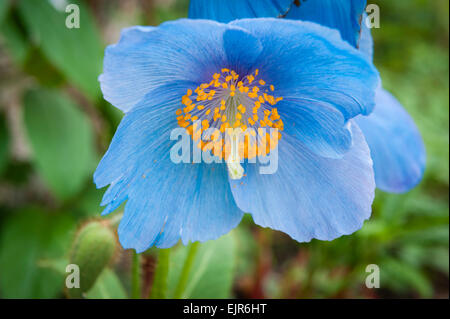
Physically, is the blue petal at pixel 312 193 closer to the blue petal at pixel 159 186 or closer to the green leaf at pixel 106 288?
the blue petal at pixel 159 186

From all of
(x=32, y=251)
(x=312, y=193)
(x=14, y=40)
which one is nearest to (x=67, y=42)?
(x=14, y=40)

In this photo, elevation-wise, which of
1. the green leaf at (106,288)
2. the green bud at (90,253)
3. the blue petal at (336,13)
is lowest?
the green leaf at (106,288)

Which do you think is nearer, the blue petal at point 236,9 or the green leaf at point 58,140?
the blue petal at point 236,9

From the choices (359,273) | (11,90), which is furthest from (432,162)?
(11,90)

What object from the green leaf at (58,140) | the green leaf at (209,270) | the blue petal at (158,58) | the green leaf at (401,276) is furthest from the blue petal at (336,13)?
the green leaf at (58,140)

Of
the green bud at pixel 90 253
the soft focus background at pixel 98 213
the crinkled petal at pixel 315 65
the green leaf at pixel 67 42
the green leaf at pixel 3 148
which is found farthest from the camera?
the green leaf at pixel 3 148

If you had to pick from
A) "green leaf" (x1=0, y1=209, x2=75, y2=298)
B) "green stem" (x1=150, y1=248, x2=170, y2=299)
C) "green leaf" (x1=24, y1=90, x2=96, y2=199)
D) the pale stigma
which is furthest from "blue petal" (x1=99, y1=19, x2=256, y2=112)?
"green leaf" (x1=24, y1=90, x2=96, y2=199)

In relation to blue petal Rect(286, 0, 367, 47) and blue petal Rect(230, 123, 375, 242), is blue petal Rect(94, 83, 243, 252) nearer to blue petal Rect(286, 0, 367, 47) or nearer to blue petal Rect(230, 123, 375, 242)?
blue petal Rect(230, 123, 375, 242)

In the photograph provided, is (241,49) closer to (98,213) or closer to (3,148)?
(98,213)
